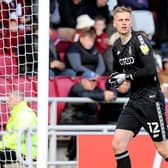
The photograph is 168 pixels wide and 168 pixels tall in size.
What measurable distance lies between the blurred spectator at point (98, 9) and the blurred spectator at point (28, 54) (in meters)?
2.63

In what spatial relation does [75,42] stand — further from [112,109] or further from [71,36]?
[112,109]

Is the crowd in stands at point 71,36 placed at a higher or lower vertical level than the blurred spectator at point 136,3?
lower

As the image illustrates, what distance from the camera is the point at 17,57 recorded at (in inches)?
354

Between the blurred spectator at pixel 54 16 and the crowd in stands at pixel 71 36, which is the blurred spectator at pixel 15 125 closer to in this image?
the crowd in stands at pixel 71 36

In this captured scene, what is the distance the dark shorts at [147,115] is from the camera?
767 cm

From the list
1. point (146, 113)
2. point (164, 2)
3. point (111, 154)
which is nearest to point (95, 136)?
point (111, 154)

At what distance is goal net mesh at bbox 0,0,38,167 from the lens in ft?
28.8

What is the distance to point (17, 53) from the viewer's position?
9031 millimetres

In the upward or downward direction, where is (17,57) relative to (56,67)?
upward

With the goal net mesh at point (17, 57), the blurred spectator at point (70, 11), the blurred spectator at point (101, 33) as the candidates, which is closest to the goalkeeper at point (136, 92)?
the goal net mesh at point (17, 57)

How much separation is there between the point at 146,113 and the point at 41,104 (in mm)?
1028

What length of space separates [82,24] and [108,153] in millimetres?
3113

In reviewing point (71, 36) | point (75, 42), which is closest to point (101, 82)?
point (75, 42)

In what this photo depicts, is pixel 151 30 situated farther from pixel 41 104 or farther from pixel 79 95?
pixel 41 104
